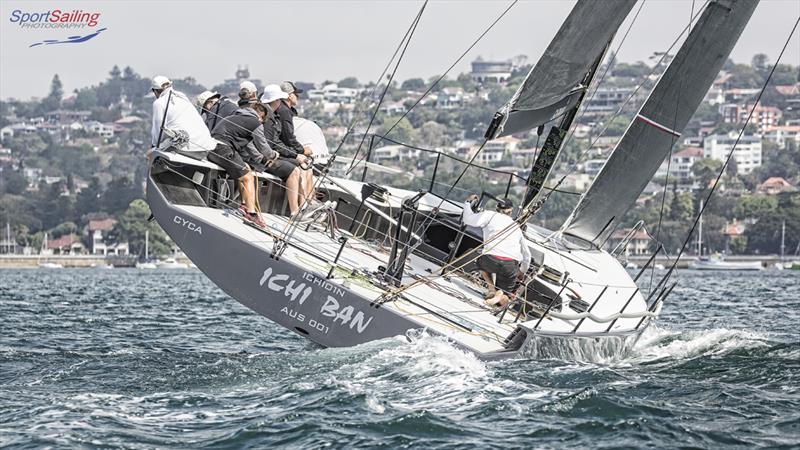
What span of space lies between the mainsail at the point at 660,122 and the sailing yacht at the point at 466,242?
0.01 m

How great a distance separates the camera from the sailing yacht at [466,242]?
10.0m

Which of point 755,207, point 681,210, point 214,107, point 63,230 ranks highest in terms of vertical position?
point 214,107

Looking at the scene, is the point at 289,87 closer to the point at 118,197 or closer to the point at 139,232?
the point at 139,232

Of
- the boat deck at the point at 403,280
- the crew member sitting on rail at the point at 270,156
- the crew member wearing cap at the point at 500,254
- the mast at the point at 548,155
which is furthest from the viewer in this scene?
the mast at the point at 548,155

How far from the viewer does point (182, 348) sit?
12.7 meters

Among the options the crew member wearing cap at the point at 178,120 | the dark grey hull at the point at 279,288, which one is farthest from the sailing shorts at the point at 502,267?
the crew member wearing cap at the point at 178,120

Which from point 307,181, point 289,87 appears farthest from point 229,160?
point 289,87

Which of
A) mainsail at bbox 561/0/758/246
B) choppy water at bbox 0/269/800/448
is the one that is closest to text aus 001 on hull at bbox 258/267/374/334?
choppy water at bbox 0/269/800/448

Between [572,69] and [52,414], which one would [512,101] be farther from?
[52,414]

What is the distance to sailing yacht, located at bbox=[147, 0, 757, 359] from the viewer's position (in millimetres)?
10031

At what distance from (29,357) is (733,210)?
327ft

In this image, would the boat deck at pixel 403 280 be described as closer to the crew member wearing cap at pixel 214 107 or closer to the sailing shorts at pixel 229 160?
the sailing shorts at pixel 229 160

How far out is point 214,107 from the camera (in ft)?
39.9

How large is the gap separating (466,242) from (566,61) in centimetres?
187
